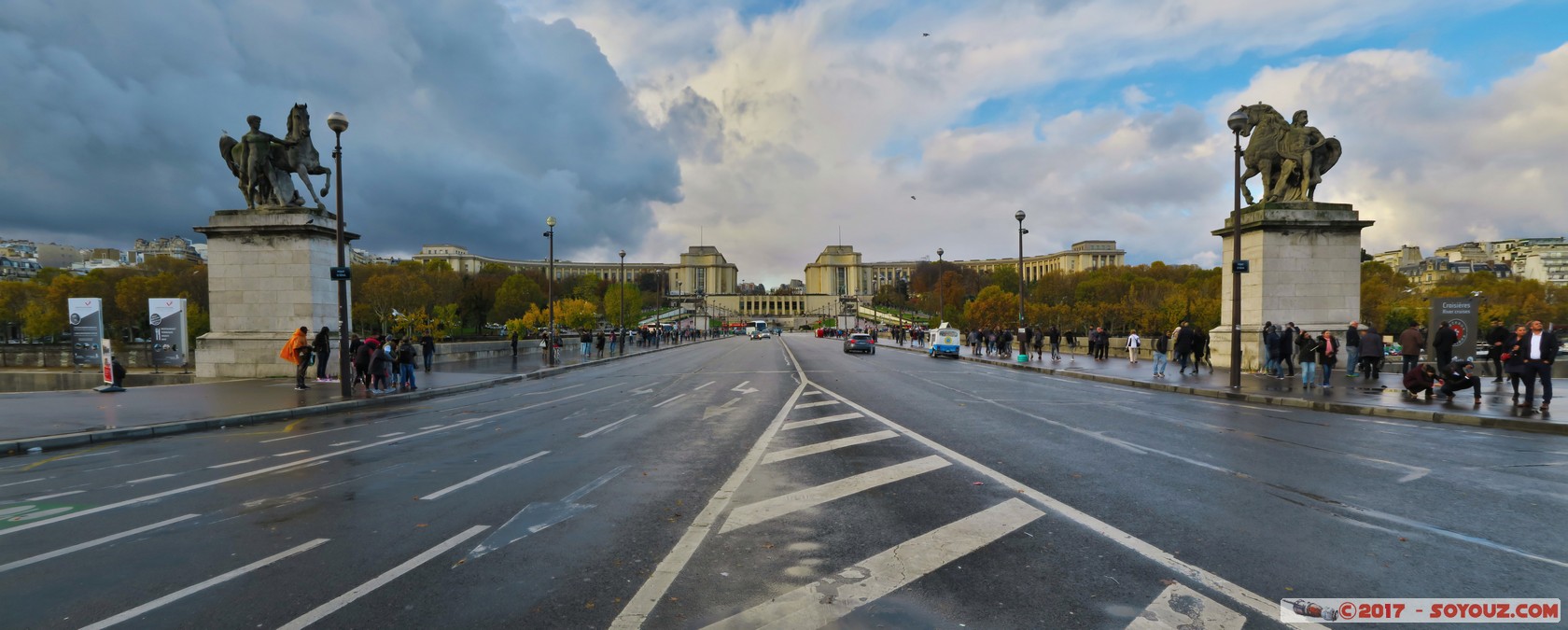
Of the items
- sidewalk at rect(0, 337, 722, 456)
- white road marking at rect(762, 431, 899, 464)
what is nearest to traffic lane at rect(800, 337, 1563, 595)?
white road marking at rect(762, 431, 899, 464)

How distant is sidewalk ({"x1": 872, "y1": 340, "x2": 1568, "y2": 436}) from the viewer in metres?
12.4

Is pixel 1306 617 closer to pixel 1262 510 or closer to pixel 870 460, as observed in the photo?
pixel 1262 510

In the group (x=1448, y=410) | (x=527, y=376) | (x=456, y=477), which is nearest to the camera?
(x=456, y=477)

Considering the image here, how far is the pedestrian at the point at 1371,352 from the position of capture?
18.7 metres

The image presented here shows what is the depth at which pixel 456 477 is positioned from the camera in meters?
8.14

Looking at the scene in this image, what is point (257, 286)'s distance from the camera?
22.4 m

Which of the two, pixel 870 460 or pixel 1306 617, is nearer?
pixel 1306 617

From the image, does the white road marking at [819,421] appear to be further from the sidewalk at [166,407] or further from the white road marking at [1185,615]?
the sidewalk at [166,407]

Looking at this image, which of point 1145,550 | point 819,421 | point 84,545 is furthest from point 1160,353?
point 84,545

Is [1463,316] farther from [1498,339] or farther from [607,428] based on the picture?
[607,428]

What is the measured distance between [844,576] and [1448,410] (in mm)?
14686

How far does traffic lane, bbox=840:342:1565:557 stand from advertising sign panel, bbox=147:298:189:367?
94.2ft

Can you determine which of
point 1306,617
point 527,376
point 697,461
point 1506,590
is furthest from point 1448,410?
point 527,376

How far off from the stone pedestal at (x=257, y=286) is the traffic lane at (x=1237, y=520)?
21.5 m
